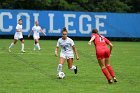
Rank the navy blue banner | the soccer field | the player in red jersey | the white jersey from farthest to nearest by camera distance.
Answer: the navy blue banner
the white jersey
the player in red jersey
the soccer field

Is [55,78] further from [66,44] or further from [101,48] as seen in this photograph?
[101,48]

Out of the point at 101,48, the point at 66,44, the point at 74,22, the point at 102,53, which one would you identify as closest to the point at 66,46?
the point at 66,44

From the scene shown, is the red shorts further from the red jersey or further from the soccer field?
the soccer field

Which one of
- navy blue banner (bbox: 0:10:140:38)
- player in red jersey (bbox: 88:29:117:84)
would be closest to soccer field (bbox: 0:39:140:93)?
player in red jersey (bbox: 88:29:117:84)

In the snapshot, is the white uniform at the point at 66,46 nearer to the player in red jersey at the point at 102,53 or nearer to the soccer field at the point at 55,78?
the soccer field at the point at 55,78

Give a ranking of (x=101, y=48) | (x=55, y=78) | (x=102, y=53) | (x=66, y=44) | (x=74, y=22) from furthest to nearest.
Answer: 1. (x=74, y=22)
2. (x=66, y=44)
3. (x=55, y=78)
4. (x=101, y=48)
5. (x=102, y=53)

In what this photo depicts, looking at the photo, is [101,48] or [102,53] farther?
[101,48]

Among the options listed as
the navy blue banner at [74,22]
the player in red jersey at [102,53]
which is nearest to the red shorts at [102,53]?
the player in red jersey at [102,53]

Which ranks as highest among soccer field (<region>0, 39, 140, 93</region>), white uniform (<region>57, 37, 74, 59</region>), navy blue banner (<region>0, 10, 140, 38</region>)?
white uniform (<region>57, 37, 74, 59</region>)

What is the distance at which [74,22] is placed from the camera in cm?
4616

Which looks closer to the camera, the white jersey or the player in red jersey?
the player in red jersey

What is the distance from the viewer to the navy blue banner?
4544 cm

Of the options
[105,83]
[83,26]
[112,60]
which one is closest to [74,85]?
[105,83]

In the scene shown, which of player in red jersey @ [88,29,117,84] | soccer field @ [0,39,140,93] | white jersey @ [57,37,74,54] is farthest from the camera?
white jersey @ [57,37,74,54]
